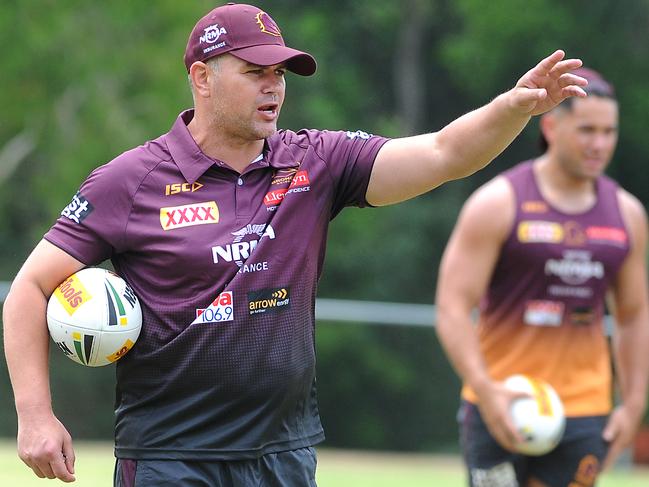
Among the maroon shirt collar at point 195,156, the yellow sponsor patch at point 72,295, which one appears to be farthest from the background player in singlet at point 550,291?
the yellow sponsor patch at point 72,295

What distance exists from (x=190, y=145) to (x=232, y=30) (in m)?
0.42

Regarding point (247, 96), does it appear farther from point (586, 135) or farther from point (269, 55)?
point (586, 135)

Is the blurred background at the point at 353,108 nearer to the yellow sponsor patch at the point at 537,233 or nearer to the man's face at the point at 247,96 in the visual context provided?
the yellow sponsor patch at the point at 537,233

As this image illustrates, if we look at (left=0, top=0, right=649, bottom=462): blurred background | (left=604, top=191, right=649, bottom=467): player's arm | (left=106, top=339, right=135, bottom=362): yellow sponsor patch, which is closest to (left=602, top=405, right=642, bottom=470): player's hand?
(left=604, top=191, right=649, bottom=467): player's arm

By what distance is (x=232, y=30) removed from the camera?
4809 mm

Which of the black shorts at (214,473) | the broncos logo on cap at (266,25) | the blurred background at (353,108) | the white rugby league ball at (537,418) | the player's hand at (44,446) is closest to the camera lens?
the player's hand at (44,446)

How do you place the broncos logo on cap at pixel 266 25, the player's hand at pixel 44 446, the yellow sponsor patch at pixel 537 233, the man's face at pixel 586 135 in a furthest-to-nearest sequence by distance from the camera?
the man's face at pixel 586 135 < the yellow sponsor patch at pixel 537 233 < the broncos logo on cap at pixel 266 25 < the player's hand at pixel 44 446

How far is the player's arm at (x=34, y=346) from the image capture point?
4656mm

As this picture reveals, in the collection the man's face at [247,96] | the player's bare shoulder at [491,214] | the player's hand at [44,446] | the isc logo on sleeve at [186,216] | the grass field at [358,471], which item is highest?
the man's face at [247,96]

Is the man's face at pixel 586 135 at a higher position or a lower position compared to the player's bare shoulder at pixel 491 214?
higher

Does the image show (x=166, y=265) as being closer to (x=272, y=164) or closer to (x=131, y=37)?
(x=272, y=164)

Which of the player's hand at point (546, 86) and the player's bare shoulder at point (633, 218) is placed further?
the player's bare shoulder at point (633, 218)

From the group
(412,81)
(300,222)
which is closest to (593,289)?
(300,222)

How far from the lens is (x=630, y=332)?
7.23 metres
